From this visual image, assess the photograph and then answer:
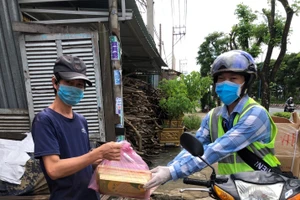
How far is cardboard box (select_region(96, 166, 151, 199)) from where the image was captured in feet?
5.01

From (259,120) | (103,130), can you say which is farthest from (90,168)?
(103,130)

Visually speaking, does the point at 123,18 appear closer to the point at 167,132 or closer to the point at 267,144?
the point at 267,144

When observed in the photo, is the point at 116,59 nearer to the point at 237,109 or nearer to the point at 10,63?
the point at 10,63

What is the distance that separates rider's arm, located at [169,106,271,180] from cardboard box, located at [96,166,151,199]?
21 centimetres

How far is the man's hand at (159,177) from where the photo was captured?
59.3 inches

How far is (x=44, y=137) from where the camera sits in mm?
1479

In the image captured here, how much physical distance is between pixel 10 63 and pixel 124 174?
3.31 m

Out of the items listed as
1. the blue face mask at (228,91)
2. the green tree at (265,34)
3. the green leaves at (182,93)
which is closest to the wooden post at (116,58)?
the blue face mask at (228,91)

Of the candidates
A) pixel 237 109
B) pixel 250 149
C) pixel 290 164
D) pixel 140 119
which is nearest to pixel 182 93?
pixel 140 119

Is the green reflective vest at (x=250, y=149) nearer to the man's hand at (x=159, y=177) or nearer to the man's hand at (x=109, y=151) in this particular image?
the man's hand at (x=159, y=177)

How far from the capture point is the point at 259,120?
1627 mm

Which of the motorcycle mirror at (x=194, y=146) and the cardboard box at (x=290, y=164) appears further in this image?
the cardboard box at (x=290, y=164)

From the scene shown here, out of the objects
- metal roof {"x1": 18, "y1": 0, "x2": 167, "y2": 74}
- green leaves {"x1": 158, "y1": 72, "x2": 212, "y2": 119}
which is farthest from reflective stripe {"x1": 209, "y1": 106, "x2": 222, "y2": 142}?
green leaves {"x1": 158, "y1": 72, "x2": 212, "y2": 119}

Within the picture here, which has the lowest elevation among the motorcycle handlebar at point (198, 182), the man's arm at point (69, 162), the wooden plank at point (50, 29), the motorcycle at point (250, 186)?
the motorcycle handlebar at point (198, 182)
